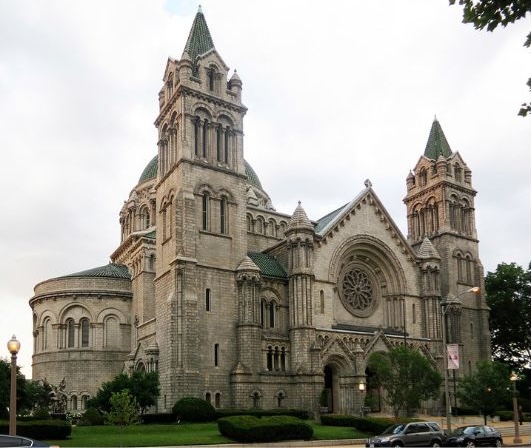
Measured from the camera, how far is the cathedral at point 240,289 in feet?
177

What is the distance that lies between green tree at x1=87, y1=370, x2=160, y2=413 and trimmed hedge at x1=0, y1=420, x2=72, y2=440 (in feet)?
35.4

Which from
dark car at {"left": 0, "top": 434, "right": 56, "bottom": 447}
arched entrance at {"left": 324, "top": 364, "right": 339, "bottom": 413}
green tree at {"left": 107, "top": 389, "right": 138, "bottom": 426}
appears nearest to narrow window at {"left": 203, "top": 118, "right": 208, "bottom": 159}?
arched entrance at {"left": 324, "top": 364, "right": 339, "bottom": 413}

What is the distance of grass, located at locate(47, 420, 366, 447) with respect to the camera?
37.0 metres

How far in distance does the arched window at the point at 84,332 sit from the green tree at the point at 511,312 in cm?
4352

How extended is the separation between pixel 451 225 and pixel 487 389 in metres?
24.0

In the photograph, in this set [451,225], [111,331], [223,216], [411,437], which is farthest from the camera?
[451,225]

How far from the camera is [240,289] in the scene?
5584 cm

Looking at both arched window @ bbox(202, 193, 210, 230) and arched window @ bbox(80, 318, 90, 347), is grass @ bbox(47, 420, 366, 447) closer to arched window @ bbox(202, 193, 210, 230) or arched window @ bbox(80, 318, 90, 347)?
arched window @ bbox(202, 193, 210, 230)

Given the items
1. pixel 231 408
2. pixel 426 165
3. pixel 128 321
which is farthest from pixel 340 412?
A: pixel 426 165

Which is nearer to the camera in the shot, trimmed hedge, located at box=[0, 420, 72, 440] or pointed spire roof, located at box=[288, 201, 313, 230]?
trimmed hedge, located at box=[0, 420, 72, 440]

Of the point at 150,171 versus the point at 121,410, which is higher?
the point at 150,171

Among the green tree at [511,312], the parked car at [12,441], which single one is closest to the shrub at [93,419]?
the parked car at [12,441]

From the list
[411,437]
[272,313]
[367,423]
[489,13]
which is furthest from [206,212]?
[489,13]

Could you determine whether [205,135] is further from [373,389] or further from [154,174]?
[154,174]
